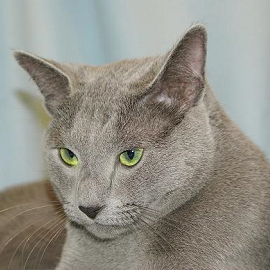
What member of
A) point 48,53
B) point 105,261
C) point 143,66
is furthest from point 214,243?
point 48,53

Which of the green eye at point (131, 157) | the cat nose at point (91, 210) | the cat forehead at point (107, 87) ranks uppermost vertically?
the cat forehead at point (107, 87)

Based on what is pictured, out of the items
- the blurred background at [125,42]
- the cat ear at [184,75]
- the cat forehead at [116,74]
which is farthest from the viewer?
the blurred background at [125,42]

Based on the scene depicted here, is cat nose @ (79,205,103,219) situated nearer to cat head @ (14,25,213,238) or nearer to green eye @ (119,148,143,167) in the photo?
cat head @ (14,25,213,238)

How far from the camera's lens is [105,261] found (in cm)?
140

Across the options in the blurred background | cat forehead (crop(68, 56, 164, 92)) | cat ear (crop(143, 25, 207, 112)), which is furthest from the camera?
the blurred background

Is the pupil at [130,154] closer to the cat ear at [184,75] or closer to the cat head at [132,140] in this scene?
the cat head at [132,140]

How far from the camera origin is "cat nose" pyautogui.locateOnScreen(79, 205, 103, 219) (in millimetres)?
1190

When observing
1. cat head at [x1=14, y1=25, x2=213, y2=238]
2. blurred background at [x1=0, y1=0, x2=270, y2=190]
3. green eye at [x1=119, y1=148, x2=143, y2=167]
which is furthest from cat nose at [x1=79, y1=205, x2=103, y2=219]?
blurred background at [x1=0, y1=0, x2=270, y2=190]

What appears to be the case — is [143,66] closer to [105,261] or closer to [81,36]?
[105,261]

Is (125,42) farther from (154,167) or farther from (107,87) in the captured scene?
(154,167)

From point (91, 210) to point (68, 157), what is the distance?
17cm

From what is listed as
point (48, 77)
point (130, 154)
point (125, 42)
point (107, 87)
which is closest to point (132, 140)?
point (130, 154)

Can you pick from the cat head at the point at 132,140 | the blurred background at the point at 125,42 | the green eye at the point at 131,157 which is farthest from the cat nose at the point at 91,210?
the blurred background at the point at 125,42

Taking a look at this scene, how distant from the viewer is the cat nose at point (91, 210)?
1.19 meters
